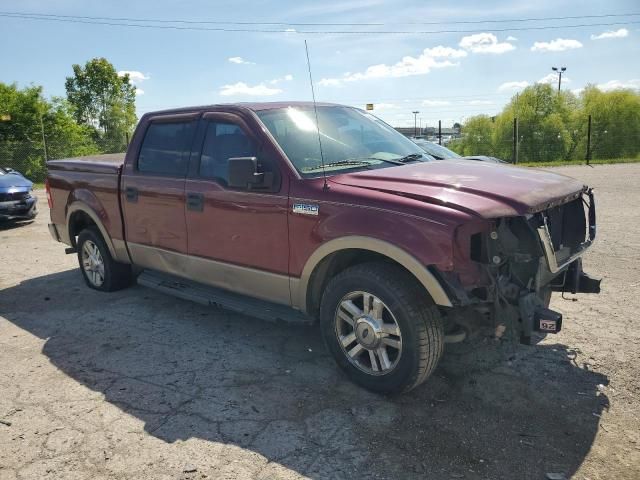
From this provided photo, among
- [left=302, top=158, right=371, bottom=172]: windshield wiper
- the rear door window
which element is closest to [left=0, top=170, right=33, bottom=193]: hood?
the rear door window

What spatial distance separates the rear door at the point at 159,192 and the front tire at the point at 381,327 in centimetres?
176

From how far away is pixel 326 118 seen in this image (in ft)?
15.2

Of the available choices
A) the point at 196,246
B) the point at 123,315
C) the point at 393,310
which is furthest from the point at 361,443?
the point at 123,315

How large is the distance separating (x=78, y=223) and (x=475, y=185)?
480cm

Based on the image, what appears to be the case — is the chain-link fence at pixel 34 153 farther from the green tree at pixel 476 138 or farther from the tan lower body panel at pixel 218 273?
the green tree at pixel 476 138

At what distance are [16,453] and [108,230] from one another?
295 centimetres

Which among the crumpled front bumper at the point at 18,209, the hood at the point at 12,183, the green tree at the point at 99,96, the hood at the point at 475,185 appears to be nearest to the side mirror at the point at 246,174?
the hood at the point at 475,185

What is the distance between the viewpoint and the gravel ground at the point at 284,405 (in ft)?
9.50

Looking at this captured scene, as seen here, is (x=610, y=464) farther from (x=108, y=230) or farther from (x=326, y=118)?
(x=108, y=230)

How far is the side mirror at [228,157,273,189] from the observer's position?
12.6 feet

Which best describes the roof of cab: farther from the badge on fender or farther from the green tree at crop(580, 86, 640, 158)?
the green tree at crop(580, 86, 640, 158)

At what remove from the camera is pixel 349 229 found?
350cm

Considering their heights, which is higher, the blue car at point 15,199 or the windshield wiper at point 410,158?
the windshield wiper at point 410,158

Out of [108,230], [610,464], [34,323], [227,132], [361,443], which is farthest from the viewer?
[108,230]
